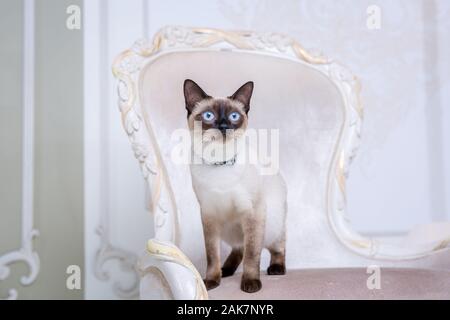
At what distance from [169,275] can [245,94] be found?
1.89 feet

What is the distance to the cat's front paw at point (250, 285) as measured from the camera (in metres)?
1.00

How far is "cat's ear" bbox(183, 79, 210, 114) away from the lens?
1.19 meters

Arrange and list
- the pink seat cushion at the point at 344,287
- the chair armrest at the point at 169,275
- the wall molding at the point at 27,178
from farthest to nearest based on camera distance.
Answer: the wall molding at the point at 27,178, the pink seat cushion at the point at 344,287, the chair armrest at the point at 169,275

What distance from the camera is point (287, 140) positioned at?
4.36 ft

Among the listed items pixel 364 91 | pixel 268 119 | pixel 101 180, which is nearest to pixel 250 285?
pixel 268 119

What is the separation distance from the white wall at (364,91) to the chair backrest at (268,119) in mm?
466

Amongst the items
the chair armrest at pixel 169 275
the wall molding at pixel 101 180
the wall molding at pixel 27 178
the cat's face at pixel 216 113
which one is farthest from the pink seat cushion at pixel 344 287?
the wall molding at pixel 27 178

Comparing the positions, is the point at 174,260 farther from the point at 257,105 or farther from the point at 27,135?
the point at 27,135

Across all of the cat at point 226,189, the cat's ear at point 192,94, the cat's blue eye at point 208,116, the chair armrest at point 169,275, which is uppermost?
the cat's ear at point 192,94

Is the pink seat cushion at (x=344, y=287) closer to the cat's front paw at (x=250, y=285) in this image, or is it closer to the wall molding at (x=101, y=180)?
the cat's front paw at (x=250, y=285)

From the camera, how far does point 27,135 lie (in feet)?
5.41

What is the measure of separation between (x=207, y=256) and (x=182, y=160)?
0.25 meters

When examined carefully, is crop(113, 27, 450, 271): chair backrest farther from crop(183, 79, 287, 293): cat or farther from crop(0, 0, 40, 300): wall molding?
crop(0, 0, 40, 300): wall molding

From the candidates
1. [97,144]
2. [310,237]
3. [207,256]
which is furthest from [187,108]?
[97,144]
